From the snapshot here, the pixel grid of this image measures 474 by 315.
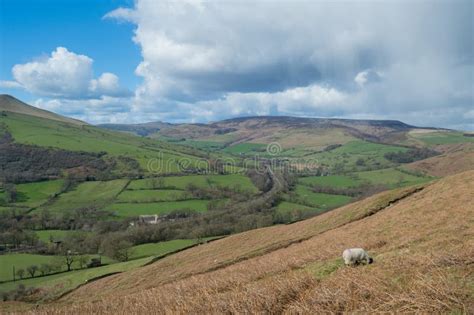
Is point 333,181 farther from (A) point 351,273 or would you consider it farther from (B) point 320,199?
(A) point 351,273

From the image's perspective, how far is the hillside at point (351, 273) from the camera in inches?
310

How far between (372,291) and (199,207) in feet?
326

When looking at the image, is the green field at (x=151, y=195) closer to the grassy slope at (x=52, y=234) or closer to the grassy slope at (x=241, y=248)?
the grassy slope at (x=52, y=234)

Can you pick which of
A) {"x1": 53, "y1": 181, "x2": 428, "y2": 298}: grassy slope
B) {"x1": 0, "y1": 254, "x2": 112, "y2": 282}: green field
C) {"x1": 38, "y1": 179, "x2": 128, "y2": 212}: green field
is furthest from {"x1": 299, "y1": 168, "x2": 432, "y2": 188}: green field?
{"x1": 0, "y1": 254, "x2": 112, "y2": 282}: green field

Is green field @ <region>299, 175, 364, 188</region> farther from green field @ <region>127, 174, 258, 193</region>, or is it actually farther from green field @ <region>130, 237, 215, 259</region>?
green field @ <region>130, 237, 215, 259</region>

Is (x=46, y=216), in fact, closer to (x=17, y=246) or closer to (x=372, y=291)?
(x=17, y=246)

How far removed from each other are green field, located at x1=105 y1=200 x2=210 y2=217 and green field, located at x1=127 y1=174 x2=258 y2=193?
15179 mm

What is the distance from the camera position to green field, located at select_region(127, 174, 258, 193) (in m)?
124

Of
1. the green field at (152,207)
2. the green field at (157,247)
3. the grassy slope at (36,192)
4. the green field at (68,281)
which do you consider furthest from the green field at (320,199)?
the grassy slope at (36,192)

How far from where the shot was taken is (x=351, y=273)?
10539 millimetres

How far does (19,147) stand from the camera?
15950 centimetres

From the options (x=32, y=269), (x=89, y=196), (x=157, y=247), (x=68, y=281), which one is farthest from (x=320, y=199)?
(x=68, y=281)

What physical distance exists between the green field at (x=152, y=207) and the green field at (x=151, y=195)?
325 centimetres

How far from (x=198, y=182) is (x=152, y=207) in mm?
28612
